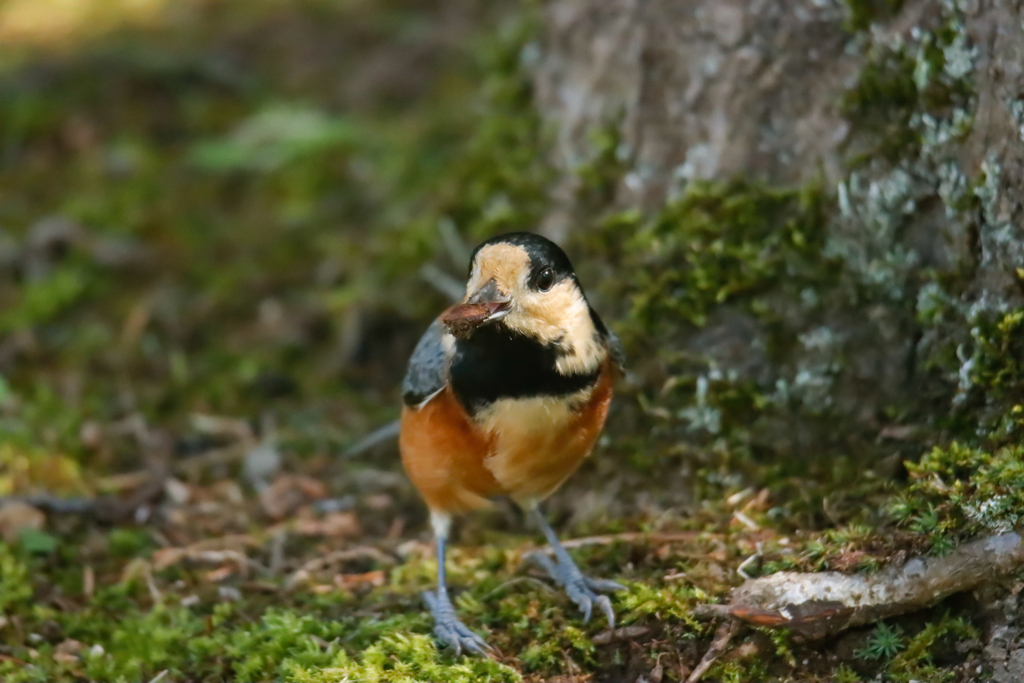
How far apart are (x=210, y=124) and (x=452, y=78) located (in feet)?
6.71

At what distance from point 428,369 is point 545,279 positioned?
69cm

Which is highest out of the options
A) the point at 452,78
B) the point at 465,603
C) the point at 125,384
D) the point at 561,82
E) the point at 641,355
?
the point at 452,78

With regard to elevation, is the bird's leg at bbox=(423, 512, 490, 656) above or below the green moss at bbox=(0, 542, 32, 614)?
below

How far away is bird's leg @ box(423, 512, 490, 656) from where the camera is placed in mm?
3855

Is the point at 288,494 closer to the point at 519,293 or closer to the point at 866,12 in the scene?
the point at 519,293

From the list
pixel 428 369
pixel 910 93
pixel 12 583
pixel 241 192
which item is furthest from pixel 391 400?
pixel 910 93

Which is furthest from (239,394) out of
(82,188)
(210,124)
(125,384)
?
(210,124)

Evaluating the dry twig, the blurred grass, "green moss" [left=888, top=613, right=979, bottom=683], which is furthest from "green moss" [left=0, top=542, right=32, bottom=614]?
"green moss" [left=888, top=613, right=979, bottom=683]

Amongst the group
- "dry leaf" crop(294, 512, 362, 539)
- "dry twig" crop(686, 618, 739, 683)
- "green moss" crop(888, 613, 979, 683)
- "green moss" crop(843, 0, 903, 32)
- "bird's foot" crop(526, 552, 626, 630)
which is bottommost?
"green moss" crop(888, 613, 979, 683)

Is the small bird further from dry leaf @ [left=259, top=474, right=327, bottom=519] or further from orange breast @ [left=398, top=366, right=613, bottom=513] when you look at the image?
dry leaf @ [left=259, top=474, right=327, bottom=519]

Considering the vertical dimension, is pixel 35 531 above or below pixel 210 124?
below

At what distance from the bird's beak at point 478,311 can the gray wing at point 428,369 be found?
1.26 feet

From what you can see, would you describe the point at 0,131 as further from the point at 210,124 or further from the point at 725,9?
the point at 725,9

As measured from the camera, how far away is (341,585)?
4574 millimetres
